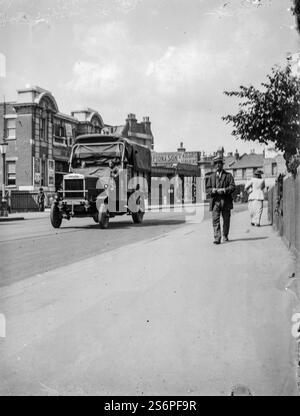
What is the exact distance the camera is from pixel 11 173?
3388cm

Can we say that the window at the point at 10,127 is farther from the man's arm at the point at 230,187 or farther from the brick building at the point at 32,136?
the man's arm at the point at 230,187

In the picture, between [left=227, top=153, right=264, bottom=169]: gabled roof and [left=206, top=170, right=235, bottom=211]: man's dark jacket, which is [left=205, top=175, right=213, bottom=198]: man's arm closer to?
[left=206, top=170, right=235, bottom=211]: man's dark jacket

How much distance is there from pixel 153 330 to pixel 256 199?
8.92 meters

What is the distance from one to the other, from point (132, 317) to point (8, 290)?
6.29 feet

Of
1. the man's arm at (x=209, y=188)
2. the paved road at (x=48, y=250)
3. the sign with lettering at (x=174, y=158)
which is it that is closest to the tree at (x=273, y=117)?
Answer: the man's arm at (x=209, y=188)

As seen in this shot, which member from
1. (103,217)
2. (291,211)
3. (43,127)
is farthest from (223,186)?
(43,127)

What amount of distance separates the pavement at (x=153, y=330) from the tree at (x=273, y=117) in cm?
154

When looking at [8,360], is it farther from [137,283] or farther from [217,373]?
[137,283]

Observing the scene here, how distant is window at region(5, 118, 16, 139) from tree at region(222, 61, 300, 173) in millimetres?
29804

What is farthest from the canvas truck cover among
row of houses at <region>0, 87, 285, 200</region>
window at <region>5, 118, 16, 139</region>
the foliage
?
window at <region>5, 118, 16, 139</region>

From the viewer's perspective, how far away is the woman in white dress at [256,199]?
1168 centimetres

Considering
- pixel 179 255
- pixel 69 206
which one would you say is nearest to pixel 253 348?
pixel 179 255

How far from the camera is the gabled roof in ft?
243

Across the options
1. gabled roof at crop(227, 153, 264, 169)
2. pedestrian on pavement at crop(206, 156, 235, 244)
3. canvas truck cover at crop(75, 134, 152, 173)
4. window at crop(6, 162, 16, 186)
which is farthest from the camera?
gabled roof at crop(227, 153, 264, 169)
